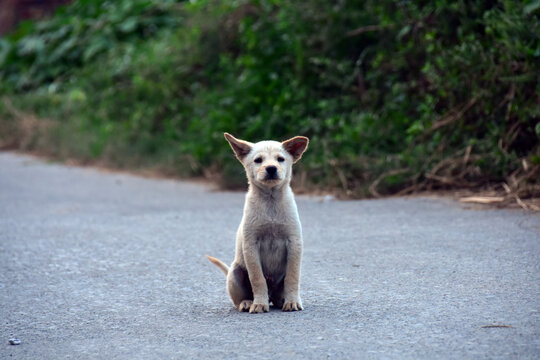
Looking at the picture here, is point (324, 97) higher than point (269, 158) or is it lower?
higher

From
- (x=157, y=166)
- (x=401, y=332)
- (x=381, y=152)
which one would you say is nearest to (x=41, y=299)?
(x=401, y=332)

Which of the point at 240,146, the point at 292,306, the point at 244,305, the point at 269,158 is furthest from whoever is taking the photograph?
the point at 240,146

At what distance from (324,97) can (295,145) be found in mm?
6520

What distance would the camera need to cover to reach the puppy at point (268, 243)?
477cm

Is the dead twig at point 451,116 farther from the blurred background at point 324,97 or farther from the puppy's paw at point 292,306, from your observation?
Answer: the puppy's paw at point 292,306

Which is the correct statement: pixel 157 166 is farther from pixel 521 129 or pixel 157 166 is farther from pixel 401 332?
pixel 401 332

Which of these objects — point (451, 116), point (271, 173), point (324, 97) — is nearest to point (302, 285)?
point (271, 173)

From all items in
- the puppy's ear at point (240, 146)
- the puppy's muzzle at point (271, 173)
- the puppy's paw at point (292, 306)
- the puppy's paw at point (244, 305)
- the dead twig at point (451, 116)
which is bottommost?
the puppy's paw at point (244, 305)

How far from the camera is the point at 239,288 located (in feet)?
16.0

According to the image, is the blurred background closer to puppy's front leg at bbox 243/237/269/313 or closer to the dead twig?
the dead twig

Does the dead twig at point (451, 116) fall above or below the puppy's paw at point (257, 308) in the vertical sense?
above

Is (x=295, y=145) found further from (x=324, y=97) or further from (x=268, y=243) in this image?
(x=324, y=97)

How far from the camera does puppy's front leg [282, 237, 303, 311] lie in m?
4.73

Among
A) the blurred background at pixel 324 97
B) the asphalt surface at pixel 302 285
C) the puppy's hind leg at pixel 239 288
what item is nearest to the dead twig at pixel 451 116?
the blurred background at pixel 324 97
